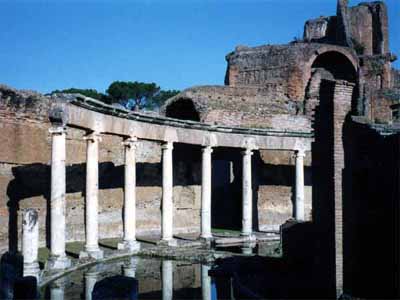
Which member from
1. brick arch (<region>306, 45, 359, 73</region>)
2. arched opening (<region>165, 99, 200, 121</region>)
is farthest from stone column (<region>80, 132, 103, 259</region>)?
brick arch (<region>306, 45, 359, 73</region>)

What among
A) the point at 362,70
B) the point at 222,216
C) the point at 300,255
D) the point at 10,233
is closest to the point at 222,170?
the point at 222,216

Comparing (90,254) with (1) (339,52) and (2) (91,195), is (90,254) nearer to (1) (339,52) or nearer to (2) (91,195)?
(2) (91,195)

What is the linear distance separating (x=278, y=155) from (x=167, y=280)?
14166 millimetres

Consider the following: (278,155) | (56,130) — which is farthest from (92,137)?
(278,155)

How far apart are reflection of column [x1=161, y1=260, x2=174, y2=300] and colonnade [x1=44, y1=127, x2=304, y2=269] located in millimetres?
2057

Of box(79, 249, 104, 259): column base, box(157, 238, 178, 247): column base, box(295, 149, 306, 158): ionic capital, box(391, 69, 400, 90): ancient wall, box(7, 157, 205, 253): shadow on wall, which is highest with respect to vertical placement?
box(391, 69, 400, 90): ancient wall

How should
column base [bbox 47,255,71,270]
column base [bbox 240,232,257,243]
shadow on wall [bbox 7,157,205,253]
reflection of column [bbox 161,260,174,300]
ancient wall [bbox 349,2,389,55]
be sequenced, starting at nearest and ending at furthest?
reflection of column [bbox 161,260,174,300]
column base [bbox 47,255,71,270]
shadow on wall [bbox 7,157,205,253]
column base [bbox 240,232,257,243]
ancient wall [bbox 349,2,389,55]

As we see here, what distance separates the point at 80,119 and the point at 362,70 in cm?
2293

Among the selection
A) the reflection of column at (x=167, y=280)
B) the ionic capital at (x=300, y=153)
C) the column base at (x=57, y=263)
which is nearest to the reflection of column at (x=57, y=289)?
the column base at (x=57, y=263)

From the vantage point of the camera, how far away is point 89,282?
1239 cm

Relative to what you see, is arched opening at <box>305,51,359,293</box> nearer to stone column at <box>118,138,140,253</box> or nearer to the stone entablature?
the stone entablature

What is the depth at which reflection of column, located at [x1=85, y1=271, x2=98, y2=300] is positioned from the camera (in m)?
11.1

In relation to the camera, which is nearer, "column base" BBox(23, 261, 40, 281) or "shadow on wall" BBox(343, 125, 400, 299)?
"shadow on wall" BBox(343, 125, 400, 299)

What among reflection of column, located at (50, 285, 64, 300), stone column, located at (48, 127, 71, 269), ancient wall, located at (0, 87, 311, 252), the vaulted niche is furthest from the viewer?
the vaulted niche
